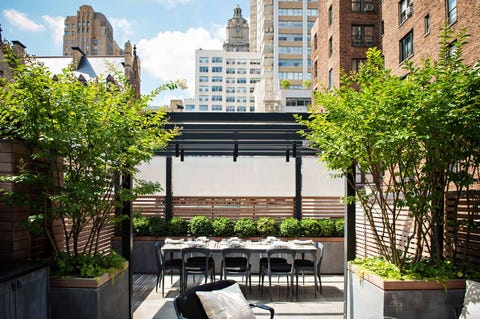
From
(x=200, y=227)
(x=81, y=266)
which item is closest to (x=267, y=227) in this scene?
(x=200, y=227)

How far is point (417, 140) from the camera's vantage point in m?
5.14

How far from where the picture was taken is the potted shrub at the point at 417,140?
16.3ft

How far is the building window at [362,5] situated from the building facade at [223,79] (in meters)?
77.4

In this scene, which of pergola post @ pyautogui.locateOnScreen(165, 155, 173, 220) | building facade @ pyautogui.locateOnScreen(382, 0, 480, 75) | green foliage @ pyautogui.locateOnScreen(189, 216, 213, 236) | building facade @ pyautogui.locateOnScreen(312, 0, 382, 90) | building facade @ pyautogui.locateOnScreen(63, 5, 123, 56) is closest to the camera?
green foliage @ pyautogui.locateOnScreen(189, 216, 213, 236)

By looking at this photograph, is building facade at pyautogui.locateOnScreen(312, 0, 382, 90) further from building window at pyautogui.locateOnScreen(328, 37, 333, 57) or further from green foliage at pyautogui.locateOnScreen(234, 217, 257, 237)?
green foliage at pyautogui.locateOnScreen(234, 217, 257, 237)

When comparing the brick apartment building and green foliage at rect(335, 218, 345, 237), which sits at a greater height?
the brick apartment building

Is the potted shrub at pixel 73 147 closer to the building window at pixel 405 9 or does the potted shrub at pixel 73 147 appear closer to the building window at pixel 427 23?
the building window at pixel 427 23

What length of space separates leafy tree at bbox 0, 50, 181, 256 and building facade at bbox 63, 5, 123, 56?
289 ft

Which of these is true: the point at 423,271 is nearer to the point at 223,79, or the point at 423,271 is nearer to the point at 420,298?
the point at 420,298

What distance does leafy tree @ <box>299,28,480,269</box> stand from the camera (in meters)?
4.95

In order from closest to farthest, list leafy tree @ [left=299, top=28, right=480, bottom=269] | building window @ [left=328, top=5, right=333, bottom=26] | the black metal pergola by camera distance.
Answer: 1. leafy tree @ [left=299, top=28, right=480, bottom=269]
2. the black metal pergola
3. building window @ [left=328, top=5, right=333, bottom=26]

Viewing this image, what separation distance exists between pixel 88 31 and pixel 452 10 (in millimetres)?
83555

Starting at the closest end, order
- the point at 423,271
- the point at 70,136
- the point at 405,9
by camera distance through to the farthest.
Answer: the point at 70,136 < the point at 423,271 < the point at 405,9

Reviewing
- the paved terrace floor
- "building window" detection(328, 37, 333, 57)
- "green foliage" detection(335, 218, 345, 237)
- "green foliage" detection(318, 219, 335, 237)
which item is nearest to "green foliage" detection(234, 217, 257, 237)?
the paved terrace floor
